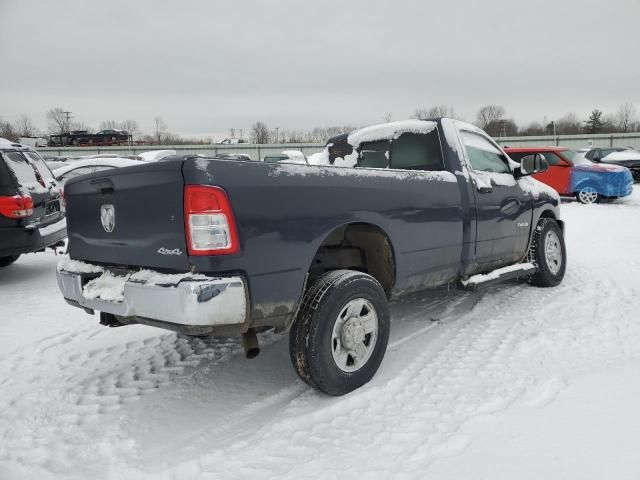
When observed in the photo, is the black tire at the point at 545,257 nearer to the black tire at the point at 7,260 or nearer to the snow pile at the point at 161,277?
the snow pile at the point at 161,277

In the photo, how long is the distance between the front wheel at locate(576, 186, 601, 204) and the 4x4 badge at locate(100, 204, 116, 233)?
533 inches

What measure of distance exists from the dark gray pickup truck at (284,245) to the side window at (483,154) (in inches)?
7.9

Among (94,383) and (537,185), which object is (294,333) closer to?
(94,383)

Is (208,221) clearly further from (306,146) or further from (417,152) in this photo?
(306,146)

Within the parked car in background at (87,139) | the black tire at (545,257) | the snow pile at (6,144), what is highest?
the parked car in background at (87,139)

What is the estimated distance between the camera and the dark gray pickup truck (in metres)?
2.43

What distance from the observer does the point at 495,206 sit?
4.46m

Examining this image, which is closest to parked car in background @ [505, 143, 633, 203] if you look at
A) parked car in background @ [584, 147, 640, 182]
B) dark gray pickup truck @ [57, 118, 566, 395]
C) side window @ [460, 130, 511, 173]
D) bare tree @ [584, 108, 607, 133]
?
parked car in background @ [584, 147, 640, 182]

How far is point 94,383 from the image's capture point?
10.8 feet

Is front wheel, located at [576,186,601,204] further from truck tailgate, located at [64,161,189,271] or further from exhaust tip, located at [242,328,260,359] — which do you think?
truck tailgate, located at [64,161,189,271]

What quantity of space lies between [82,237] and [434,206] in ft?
8.50

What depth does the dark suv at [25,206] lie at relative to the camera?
18.5ft

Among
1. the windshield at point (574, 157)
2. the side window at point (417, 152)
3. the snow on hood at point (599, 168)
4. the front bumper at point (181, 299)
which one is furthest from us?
the windshield at point (574, 157)

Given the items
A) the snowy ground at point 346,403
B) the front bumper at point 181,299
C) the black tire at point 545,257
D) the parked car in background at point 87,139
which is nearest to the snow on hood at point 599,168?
the black tire at point 545,257
